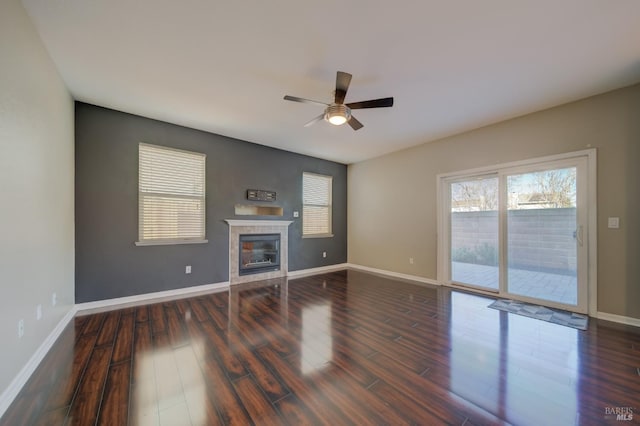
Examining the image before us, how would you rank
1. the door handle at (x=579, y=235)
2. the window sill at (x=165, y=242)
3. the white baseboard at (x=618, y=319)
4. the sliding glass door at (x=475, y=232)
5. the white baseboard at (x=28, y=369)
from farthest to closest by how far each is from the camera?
the sliding glass door at (x=475, y=232) < the window sill at (x=165, y=242) < the door handle at (x=579, y=235) < the white baseboard at (x=618, y=319) < the white baseboard at (x=28, y=369)

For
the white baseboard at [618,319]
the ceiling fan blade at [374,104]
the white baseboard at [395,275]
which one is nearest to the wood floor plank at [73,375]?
the ceiling fan blade at [374,104]

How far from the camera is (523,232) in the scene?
3807mm

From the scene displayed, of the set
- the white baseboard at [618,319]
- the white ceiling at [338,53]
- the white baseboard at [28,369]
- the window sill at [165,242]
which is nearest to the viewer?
the white baseboard at [28,369]

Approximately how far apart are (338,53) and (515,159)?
3.28 meters

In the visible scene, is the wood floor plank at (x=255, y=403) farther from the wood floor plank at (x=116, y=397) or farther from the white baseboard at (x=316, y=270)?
the white baseboard at (x=316, y=270)

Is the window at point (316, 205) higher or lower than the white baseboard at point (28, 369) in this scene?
higher

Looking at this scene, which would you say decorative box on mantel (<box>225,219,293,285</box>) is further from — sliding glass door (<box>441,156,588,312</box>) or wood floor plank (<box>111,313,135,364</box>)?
sliding glass door (<box>441,156,588,312</box>)

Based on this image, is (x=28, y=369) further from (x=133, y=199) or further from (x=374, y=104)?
(x=374, y=104)

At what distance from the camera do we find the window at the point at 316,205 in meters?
5.98

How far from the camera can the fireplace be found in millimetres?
4891

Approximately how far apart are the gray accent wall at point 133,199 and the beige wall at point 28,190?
0.61m

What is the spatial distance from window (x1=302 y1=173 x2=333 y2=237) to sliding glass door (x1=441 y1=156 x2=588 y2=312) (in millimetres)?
2758

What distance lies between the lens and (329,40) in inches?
87.2

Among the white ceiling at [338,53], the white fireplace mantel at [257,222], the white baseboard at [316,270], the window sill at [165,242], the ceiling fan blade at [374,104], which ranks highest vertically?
the white ceiling at [338,53]
